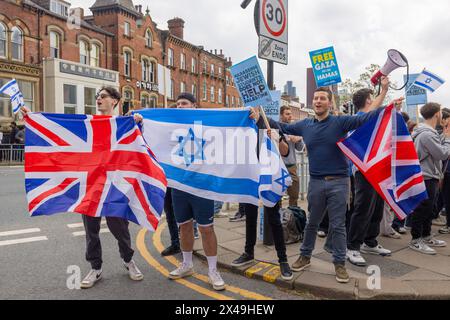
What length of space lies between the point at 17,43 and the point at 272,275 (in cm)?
2698

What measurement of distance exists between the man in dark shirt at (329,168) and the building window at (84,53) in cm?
2923

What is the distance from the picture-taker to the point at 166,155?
4613 mm

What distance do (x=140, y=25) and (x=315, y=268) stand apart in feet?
115

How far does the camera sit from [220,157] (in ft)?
14.8

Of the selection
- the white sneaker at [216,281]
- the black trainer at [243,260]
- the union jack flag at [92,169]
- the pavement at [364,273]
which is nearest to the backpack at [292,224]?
the pavement at [364,273]

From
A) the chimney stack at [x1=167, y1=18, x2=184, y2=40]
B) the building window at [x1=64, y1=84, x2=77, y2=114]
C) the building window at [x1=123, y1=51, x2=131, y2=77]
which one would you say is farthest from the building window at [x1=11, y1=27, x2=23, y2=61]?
the chimney stack at [x1=167, y1=18, x2=184, y2=40]

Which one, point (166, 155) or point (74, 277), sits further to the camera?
point (166, 155)

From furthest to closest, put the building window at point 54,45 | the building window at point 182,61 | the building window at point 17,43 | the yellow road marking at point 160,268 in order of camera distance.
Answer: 1. the building window at point 182,61
2. the building window at point 54,45
3. the building window at point 17,43
4. the yellow road marking at point 160,268

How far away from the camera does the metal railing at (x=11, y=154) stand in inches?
803

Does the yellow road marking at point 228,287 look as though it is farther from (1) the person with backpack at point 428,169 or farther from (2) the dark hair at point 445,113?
(2) the dark hair at point 445,113

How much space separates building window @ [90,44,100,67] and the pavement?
2903 cm
